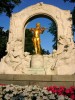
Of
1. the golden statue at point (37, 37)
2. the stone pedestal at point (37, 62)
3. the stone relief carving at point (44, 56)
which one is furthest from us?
the golden statue at point (37, 37)

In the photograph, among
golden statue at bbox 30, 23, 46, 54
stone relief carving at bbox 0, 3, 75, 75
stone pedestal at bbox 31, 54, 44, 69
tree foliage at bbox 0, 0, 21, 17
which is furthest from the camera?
tree foliage at bbox 0, 0, 21, 17

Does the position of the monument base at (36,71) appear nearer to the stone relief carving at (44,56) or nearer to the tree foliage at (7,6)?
the stone relief carving at (44,56)

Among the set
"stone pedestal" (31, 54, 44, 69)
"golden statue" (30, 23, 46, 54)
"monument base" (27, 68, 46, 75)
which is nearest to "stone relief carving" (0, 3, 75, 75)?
"monument base" (27, 68, 46, 75)

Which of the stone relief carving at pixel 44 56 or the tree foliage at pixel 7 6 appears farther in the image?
the tree foliage at pixel 7 6

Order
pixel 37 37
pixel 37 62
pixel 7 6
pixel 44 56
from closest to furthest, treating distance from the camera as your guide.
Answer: pixel 37 62, pixel 44 56, pixel 37 37, pixel 7 6

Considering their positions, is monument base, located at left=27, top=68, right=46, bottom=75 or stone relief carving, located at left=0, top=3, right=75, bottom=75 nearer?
monument base, located at left=27, top=68, right=46, bottom=75

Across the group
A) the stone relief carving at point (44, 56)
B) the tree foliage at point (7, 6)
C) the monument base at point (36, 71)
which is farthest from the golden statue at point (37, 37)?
the tree foliage at point (7, 6)

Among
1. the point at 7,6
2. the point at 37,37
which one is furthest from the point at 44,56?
the point at 7,6

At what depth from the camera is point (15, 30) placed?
15945 millimetres

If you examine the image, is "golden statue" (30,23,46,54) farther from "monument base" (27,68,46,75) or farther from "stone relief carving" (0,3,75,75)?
"monument base" (27,68,46,75)

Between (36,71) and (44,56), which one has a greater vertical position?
(44,56)

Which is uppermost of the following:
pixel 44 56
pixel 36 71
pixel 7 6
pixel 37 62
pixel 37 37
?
pixel 7 6

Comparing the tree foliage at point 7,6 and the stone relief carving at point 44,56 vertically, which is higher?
the tree foliage at point 7,6

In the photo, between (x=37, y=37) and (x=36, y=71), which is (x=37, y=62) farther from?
(x=37, y=37)
